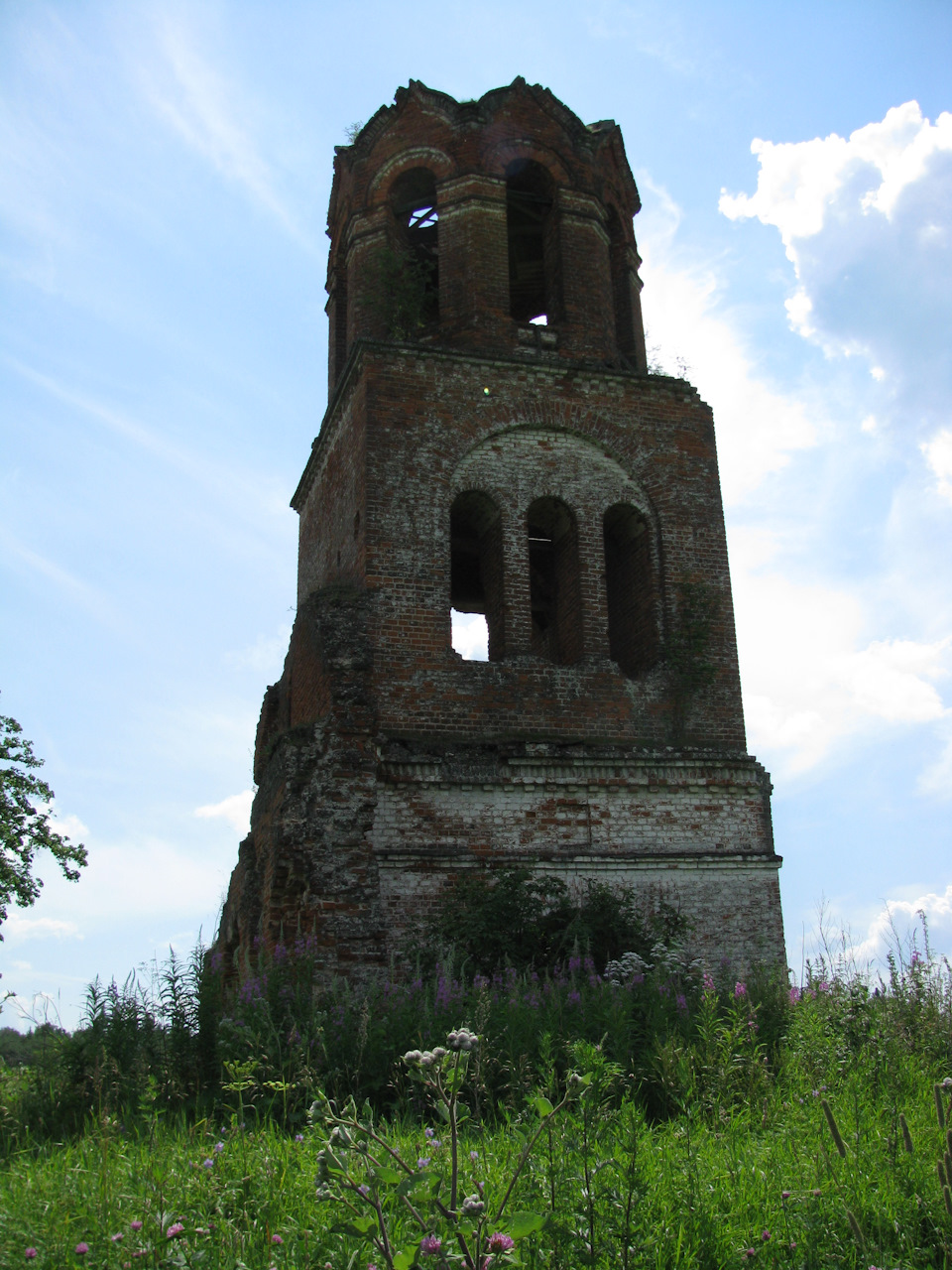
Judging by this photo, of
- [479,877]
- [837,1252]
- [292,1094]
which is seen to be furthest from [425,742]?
[837,1252]

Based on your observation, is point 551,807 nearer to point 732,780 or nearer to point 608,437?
point 732,780

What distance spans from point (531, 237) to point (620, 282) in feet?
5.76

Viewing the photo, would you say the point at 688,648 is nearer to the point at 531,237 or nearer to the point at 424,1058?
the point at 531,237

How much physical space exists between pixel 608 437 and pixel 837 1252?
953cm

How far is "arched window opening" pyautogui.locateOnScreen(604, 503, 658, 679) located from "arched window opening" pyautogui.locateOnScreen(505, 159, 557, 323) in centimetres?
278

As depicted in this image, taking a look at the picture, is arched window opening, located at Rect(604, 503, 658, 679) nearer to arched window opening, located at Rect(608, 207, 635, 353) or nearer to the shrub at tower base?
arched window opening, located at Rect(608, 207, 635, 353)

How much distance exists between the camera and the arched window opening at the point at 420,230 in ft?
42.8

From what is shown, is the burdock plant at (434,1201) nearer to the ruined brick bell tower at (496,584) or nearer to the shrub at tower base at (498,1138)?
the shrub at tower base at (498,1138)

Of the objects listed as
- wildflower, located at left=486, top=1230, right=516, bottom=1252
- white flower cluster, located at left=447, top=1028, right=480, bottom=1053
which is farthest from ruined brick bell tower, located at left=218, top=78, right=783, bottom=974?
white flower cluster, located at left=447, top=1028, right=480, bottom=1053

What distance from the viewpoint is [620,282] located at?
13.8 meters

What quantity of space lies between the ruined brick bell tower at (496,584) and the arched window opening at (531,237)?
8 cm

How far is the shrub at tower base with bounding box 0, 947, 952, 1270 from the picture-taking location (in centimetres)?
312

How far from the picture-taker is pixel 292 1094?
5461 millimetres

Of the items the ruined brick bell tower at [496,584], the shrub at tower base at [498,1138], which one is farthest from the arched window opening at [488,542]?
the shrub at tower base at [498,1138]
